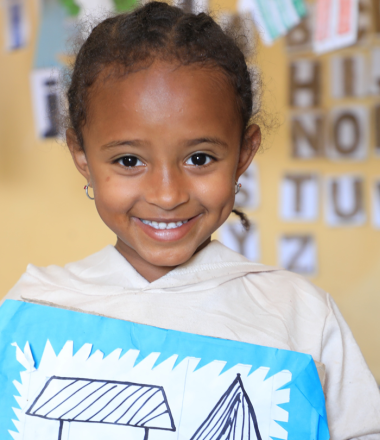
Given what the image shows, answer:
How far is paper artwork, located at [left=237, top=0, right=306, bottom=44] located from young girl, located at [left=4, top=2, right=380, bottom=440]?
99cm

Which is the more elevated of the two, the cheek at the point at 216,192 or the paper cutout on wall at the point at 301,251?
the paper cutout on wall at the point at 301,251

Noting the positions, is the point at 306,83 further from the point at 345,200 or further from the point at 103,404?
the point at 103,404

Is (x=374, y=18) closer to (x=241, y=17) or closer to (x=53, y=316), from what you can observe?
(x=241, y=17)

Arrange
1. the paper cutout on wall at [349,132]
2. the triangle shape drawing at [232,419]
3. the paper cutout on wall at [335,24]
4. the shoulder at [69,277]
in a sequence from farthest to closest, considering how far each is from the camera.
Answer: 1. the paper cutout on wall at [349,132]
2. the paper cutout on wall at [335,24]
3. the shoulder at [69,277]
4. the triangle shape drawing at [232,419]

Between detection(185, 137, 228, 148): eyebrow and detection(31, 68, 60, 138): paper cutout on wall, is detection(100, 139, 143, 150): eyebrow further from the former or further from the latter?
detection(31, 68, 60, 138): paper cutout on wall

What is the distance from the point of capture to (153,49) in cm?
67

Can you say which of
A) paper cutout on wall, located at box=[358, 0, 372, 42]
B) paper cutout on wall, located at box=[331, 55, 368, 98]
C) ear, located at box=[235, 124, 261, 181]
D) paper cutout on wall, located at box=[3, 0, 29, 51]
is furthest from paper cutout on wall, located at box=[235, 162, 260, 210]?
ear, located at box=[235, 124, 261, 181]

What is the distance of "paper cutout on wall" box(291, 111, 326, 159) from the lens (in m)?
1.76

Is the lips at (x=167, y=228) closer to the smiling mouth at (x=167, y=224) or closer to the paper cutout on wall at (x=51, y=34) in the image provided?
the smiling mouth at (x=167, y=224)

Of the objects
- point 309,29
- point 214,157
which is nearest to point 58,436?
point 214,157

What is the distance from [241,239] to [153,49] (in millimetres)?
1192

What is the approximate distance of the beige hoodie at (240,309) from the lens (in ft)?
2.29

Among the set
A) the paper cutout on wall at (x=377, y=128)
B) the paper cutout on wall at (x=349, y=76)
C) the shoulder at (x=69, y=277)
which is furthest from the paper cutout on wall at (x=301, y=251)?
the shoulder at (x=69, y=277)

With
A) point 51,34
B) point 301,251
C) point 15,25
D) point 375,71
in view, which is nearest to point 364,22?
point 375,71
